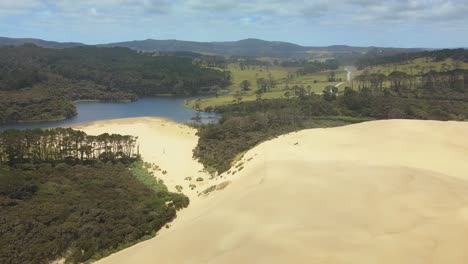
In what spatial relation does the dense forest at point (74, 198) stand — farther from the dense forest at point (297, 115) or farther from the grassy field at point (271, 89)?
the grassy field at point (271, 89)

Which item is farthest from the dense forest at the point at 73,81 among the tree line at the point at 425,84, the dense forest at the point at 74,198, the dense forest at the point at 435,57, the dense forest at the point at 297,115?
the dense forest at the point at 435,57

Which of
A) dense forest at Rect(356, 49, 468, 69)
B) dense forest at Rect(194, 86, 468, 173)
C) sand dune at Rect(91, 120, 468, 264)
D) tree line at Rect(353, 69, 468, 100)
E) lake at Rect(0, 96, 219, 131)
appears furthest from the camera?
dense forest at Rect(356, 49, 468, 69)

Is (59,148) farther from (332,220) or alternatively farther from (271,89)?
(271,89)

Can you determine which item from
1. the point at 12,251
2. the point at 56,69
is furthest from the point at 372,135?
the point at 56,69

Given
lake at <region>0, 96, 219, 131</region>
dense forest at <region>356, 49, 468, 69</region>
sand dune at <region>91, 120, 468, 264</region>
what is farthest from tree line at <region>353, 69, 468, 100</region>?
sand dune at <region>91, 120, 468, 264</region>

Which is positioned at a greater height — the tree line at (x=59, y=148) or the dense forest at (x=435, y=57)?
the dense forest at (x=435, y=57)

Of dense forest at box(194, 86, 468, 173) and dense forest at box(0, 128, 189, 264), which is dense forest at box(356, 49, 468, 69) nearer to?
dense forest at box(194, 86, 468, 173)
